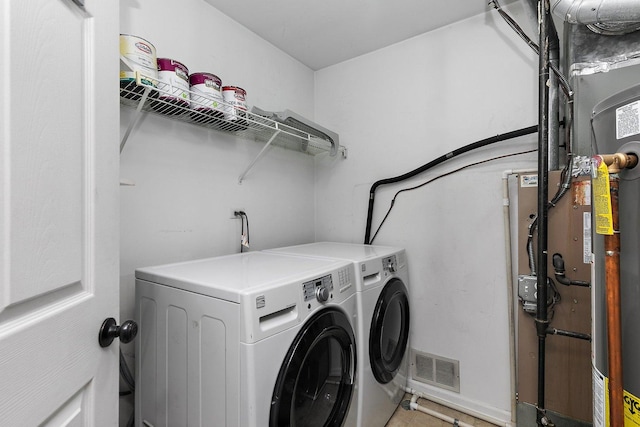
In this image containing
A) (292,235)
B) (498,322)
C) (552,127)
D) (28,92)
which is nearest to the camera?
(28,92)

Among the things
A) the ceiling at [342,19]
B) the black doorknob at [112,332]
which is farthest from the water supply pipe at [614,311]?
the ceiling at [342,19]

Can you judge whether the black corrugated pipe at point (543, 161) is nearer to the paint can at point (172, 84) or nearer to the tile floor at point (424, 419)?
the tile floor at point (424, 419)

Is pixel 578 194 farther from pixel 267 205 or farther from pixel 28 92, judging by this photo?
pixel 28 92

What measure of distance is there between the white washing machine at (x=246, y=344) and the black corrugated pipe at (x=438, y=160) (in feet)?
2.94

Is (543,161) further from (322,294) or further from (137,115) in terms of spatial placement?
(137,115)

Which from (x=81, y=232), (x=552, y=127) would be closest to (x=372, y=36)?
(x=552, y=127)

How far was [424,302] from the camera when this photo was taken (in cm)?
210

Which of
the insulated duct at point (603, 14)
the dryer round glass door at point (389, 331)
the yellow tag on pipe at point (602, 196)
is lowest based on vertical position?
the dryer round glass door at point (389, 331)

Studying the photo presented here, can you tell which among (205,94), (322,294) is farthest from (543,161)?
(205,94)

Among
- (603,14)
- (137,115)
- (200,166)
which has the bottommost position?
(200,166)

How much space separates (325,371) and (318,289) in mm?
460

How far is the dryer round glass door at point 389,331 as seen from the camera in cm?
156

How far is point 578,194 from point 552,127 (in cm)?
37

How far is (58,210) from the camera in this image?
633 mm
